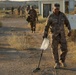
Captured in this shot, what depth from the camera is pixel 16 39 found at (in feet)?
54.9

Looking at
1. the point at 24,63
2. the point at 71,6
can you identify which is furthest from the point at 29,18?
the point at 71,6

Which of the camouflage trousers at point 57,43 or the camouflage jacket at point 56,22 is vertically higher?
the camouflage jacket at point 56,22

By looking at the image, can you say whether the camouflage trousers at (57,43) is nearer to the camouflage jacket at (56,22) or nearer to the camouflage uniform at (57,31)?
the camouflage uniform at (57,31)

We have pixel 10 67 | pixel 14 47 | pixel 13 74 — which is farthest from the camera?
pixel 14 47

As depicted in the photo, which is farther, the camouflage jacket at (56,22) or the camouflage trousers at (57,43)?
the camouflage trousers at (57,43)

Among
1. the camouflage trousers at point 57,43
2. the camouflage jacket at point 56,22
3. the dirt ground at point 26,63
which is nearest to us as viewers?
the dirt ground at point 26,63

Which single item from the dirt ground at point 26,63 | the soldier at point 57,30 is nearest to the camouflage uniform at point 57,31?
the soldier at point 57,30

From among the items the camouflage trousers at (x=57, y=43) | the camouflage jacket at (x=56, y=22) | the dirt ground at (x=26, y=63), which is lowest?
the dirt ground at (x=26, y=63)

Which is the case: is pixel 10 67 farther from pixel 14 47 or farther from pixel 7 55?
pixel 14 47

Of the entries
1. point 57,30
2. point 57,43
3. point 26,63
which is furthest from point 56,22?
point 26,63

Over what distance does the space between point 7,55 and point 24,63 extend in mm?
2054

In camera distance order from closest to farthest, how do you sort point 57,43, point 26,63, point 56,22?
1. point 56,22
2. point 57,43
3. point 26,63

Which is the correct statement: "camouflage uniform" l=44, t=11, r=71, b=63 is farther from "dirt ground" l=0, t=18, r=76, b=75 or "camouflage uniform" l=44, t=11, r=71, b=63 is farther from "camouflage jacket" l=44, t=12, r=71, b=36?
"dirt ground" l=0, t=18, r=76, b=75

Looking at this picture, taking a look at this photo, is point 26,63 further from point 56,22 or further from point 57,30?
point 56,22
